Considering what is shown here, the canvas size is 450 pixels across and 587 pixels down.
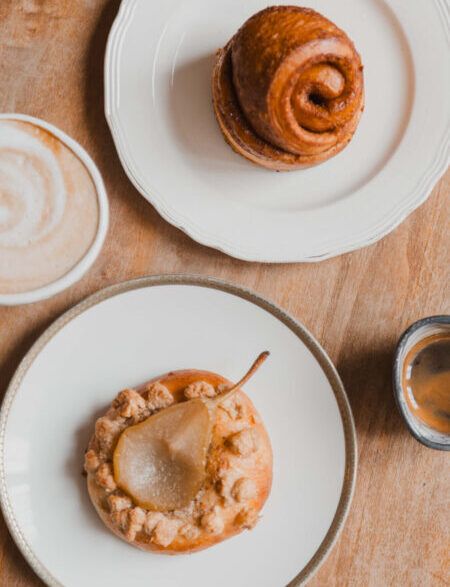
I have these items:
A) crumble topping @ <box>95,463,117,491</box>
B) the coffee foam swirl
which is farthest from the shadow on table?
the coffee foam swirl

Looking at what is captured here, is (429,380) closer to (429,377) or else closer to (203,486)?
(429,377)

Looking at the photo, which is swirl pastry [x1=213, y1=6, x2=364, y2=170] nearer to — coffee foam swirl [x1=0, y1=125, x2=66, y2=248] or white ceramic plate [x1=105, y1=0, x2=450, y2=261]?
white ceramic plate [x1=105, y1=0, x2=450, y2=261]

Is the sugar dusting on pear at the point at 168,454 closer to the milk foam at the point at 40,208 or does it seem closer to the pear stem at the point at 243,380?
the pear stem at the point at 243,380

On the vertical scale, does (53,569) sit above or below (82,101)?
below

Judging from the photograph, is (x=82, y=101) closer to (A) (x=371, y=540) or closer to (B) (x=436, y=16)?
(B) (x=436, y=16)

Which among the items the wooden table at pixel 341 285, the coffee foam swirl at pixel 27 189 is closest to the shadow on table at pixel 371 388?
the wooden table at pixel 341 285

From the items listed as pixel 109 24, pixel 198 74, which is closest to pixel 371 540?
pixel 198 74

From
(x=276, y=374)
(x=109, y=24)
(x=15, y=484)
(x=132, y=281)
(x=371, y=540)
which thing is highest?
(x=109, y=24)
